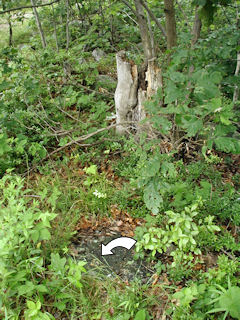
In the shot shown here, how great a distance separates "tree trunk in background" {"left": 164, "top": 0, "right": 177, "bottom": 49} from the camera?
3439 millimetres

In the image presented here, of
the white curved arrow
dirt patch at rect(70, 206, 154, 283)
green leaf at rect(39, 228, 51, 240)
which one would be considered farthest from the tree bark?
green leaf at rect(39, 228, 51, 240)

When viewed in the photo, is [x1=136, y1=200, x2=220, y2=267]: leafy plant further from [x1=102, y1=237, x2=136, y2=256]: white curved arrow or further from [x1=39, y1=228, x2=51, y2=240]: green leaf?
[x1=39, y1=228, x2=51, y2=240]: green leaf

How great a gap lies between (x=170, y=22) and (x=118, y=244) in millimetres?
2630

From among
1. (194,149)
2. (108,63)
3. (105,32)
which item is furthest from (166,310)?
(105,32)

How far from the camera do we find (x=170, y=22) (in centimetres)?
357

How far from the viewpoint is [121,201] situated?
3.17 metres

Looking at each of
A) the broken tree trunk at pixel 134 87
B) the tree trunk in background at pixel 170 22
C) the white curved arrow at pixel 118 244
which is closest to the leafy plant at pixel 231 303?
the white curved arrow at pixel 118 244

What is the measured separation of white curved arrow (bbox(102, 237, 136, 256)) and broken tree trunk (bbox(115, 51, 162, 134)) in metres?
1.36

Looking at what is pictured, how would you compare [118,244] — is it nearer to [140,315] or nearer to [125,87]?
[140,315]

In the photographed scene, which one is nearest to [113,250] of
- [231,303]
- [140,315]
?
[140,315]

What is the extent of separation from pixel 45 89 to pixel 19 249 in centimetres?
316

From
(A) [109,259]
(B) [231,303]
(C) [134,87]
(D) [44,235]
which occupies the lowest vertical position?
(A) [109,259]

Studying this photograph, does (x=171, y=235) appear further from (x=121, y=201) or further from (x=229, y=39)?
(x=229, y=39)

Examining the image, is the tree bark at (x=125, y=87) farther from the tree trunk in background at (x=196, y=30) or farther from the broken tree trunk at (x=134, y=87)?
the tree trunk in background at (x=196, y=30)
